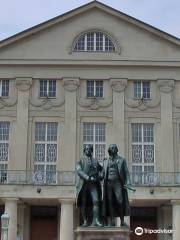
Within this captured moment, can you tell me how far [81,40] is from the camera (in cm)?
3722

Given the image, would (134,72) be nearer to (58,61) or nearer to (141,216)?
(58,61)

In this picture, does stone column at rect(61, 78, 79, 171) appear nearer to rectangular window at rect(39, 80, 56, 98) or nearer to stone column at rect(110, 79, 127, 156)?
rectangular window at rect(39, 80, 56, 98)

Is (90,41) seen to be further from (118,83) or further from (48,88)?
(48,88)

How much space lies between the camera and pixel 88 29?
37156 millimetres

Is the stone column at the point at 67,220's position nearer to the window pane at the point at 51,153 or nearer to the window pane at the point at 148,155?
the window pane at the point at 51,153

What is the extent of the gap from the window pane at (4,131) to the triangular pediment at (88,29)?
4223 mm

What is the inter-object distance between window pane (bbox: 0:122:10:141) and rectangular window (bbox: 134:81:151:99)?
799cm

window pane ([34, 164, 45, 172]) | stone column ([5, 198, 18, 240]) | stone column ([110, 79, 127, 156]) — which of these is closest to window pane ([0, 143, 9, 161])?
window pane ([34, 164, 45, 172])

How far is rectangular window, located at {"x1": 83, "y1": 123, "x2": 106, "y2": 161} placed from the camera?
3528 cm

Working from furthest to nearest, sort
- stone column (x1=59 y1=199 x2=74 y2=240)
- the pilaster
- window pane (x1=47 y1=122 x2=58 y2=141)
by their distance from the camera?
1. window pane (x1=47 y1=122 x2=58 y2=141)
2. the pilaster
3. stone column (x1=59 y1=199 x2=74 y2=240)

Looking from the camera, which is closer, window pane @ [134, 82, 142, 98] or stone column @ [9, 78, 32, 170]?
stone column @ [9, 78, 32, 170]

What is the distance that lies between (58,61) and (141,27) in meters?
5.54

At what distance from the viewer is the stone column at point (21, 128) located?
3472cm

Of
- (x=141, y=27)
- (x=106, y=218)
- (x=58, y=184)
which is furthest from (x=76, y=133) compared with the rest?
(x=106, y=218)
